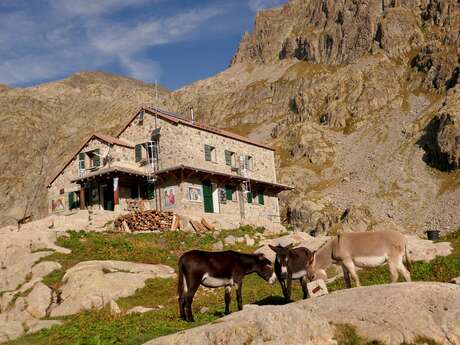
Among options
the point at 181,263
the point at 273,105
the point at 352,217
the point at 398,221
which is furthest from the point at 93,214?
the point at 273,105

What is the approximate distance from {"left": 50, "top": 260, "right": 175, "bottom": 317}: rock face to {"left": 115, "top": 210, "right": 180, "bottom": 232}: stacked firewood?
1302cm

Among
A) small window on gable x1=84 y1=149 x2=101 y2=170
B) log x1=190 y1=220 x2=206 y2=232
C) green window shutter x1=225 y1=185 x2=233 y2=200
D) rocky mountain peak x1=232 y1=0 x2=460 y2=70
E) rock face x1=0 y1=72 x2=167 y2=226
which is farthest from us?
rocky mountain peak x1=232 y1=0 x2=460 y2=70

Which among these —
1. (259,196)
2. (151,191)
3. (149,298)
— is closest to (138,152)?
(151,191)

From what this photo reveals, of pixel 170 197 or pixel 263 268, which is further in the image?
pixel 170 197

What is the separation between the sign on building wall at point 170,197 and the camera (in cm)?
4517

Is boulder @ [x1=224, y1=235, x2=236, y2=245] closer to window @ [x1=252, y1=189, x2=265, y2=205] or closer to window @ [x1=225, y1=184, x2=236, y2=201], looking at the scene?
window @ [x1=225, y1=184, x2=236, y2=201]

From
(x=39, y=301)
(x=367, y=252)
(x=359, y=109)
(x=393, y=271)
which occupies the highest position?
(x=359, y=109)

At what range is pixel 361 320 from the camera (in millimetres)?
8633

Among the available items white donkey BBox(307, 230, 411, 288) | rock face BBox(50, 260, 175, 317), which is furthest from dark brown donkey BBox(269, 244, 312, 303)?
rock face BBox(50, 260, 175, 317)

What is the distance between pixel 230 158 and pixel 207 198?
6.06m

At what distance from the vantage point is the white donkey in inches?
542

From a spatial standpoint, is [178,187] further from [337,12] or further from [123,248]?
[337,12]

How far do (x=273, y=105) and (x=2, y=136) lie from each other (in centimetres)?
9300

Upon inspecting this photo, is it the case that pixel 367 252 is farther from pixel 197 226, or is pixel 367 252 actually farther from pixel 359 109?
pixel 359 109
